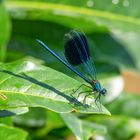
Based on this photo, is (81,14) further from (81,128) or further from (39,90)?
(39,90)

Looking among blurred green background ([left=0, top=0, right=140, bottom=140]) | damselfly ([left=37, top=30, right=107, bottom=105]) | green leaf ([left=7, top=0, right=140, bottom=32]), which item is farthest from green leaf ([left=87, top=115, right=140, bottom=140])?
damselfly ([left=37, top=30, right=107, bottom=105])

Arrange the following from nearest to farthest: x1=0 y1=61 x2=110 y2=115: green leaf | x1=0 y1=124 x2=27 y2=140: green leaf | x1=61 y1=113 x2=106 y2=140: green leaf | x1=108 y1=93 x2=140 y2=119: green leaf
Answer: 1. x1=0 y1=61 x2=110 y2=115: green leaf
2. x1=0 y1=124 x2=27 y2=140: green leaf
3. x1=61 y1=113 x2=106 y2=140: green leaf
4. x1=108 y1=93 x2=140 y2=119: green leaf

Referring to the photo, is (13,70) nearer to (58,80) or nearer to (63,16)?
(58,80)

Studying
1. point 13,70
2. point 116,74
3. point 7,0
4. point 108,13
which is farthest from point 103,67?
point 13,70

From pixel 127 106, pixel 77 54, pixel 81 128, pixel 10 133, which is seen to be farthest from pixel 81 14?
pixel 10 133

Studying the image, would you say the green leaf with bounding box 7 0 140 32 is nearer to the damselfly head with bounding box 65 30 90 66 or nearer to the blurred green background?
the blurred green background

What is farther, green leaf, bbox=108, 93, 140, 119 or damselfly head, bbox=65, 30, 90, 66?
green leaf, bbox=108, 93, 140, 119

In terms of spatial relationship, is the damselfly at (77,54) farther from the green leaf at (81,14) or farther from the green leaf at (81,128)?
the green leaf at (81,14)
